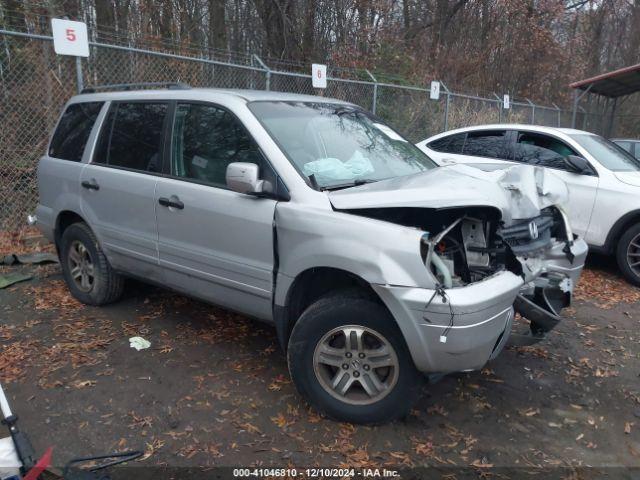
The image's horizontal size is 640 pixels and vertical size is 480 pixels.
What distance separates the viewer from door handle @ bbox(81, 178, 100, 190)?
4426 mm

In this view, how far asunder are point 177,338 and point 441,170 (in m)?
2.43

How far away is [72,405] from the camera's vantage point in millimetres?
3367

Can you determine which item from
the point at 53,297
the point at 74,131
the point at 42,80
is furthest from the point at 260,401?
the point at 42,80

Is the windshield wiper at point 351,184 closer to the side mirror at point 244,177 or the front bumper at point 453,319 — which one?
the side mirror at point 244,177

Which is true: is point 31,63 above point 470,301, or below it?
above

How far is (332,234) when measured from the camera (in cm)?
299

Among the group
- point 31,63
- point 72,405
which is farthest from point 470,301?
point 31,63

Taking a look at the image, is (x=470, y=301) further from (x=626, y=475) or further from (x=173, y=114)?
(x=173, y=114)

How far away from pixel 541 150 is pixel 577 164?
2.17ft

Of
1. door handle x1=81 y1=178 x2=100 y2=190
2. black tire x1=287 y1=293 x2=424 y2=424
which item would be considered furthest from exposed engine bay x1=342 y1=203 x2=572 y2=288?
door handle x1=81 y1=178 x2=100 y2=190

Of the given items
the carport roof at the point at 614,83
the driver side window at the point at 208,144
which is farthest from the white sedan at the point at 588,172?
the carport roof at the point at 614,83

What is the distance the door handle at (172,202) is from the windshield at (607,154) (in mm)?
4940

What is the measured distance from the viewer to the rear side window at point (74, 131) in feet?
15.5

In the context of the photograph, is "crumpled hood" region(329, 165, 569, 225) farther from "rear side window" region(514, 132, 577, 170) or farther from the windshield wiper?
"rear side window" region(514, 132, 577, 170)
